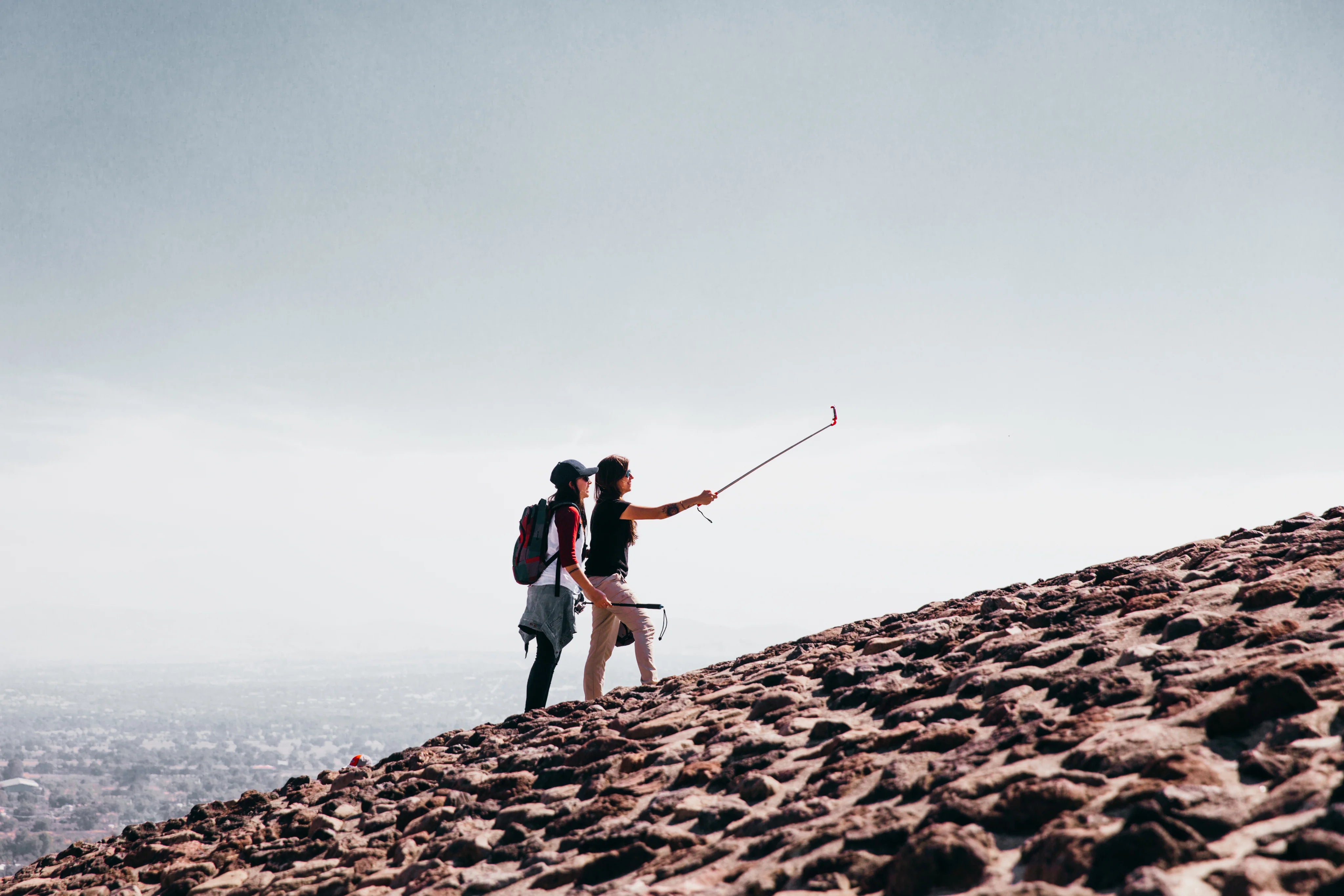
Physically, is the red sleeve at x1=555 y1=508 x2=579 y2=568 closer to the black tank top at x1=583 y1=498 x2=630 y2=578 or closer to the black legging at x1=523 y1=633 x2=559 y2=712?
the black tank top at x1=583 y1=498 x2=630 y2=578

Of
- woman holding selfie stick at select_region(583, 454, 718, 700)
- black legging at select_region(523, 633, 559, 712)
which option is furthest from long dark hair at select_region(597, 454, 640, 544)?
black legging at select_region(523, 633, 559, 712)

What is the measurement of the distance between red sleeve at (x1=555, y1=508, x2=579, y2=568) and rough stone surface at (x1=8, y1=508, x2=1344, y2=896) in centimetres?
159

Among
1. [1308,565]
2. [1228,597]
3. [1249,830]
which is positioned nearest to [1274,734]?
[1249,830]

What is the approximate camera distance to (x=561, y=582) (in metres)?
9.59

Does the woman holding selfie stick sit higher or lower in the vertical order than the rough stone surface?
higher

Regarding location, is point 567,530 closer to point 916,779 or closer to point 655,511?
point 655,511

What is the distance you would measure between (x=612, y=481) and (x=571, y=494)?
46 centimetres

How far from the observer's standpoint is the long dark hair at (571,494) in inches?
378

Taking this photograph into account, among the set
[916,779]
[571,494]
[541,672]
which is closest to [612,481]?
[571,494]

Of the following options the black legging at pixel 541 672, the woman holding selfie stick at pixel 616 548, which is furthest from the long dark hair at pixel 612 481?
the black legging at pixel 541 672

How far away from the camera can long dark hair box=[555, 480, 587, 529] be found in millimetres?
9594

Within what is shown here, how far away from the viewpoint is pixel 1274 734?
163 inches

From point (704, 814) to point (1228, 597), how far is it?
185 inches

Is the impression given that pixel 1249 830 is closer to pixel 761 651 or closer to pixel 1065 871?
pixel 1065 871
